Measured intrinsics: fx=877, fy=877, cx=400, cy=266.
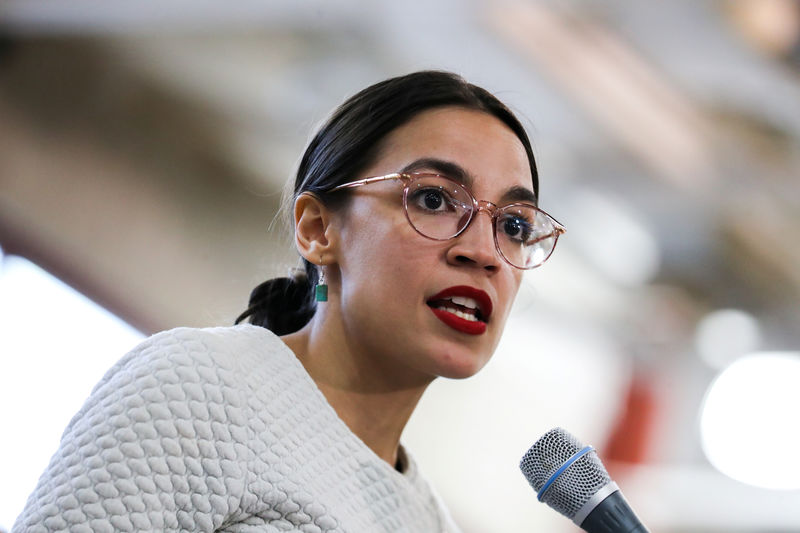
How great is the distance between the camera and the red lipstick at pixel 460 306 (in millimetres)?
1071

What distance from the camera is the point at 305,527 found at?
929mm

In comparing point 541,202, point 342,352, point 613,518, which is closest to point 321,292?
point 342,352

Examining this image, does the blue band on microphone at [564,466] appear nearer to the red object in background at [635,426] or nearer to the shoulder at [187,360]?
the shoulder at [187,360]

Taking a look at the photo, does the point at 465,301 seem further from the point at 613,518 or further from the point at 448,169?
the point at 613,518

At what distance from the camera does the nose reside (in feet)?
3.56

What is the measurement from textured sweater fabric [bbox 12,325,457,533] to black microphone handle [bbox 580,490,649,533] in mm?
262

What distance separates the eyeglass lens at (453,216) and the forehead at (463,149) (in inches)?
1.0

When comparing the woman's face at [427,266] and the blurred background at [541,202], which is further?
the blurred background at [541,202]

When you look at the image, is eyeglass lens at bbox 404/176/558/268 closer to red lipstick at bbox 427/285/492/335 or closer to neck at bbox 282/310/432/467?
red lipstick at bbox 427/285/492/335

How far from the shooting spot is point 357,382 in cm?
114

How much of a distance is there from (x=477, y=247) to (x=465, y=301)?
7 cm

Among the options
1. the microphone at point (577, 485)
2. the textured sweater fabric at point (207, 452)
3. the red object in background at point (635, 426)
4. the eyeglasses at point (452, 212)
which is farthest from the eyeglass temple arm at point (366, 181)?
the red object in background at point (635, 426)

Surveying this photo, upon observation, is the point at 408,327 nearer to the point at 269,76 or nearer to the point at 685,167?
the point at 269,76

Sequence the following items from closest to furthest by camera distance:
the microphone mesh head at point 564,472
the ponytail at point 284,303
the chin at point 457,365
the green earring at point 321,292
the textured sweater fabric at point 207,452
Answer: the textured sweater fabric at point 207,452
the microphone mesh head at point 564,472
the chin at point 457,365
the green earring at point 321,292
the ponytail at point 284,303
